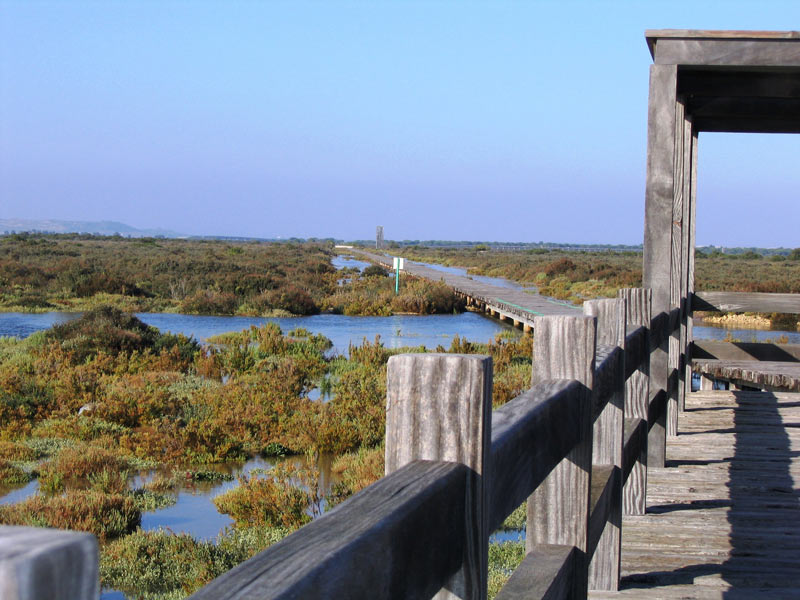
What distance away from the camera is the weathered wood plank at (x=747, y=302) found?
28.8ft

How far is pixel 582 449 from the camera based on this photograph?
2.58m

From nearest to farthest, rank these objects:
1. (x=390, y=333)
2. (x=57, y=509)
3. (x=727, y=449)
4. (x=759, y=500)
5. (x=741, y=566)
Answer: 1. (x=741, y=566)
2. (x=759, y=500)
3. (x=727, y=449)
4. (x=57, y=509)
5. (x=390, y=333)

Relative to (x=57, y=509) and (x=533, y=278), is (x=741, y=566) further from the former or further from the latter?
(x=533, y=278)

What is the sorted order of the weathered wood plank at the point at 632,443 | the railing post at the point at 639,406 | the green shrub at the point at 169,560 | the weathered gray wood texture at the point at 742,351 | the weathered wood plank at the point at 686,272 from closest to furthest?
the weathered wood plank at the point at 632,443 < the railing post at the point at 639,406 < the green shrub at the point at 169,560 < the weathered wood plank at the point at 686,272 < the weathered gray wood texture at the point at 742,351

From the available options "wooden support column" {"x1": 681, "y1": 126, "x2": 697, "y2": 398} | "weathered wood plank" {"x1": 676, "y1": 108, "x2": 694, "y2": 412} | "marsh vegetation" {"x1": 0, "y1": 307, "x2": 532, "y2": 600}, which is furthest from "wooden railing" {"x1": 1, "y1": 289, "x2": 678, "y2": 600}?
"wooden support column" {"x1": 681, "y1": 126, "x2": 697, "y2": 398}

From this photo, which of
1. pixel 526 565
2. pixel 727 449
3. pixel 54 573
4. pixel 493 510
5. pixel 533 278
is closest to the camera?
pixel 54 573

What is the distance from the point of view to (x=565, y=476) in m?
2.52

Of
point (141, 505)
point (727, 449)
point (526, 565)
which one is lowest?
point (141, 505)

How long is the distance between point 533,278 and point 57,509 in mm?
51779

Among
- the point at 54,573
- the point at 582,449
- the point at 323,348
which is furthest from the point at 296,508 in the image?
the point at 323,348

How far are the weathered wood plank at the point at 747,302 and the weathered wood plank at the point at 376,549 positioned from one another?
8044 mm

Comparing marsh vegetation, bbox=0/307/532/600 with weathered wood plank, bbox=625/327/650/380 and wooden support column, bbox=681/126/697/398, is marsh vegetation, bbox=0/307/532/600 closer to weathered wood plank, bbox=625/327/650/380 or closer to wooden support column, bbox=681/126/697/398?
wooden support column, bbox=681/126/697/398

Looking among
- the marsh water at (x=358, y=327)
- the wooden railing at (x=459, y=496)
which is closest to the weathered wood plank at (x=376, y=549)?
the wooden railing at (x=459, y=496)

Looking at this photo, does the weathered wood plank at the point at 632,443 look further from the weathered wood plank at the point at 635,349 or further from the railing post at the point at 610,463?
the weathered wood plank at the point at 635,349
